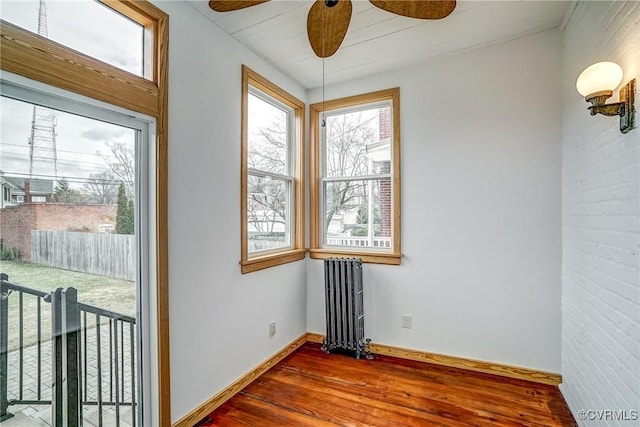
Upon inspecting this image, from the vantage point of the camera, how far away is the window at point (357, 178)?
314 cm

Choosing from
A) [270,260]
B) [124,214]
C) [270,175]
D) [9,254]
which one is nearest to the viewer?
[9,254]

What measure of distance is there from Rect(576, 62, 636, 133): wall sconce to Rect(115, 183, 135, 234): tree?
2436mm

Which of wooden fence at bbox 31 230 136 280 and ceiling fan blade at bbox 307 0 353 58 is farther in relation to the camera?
ceiling fan blade at bbox 307 0 353 58

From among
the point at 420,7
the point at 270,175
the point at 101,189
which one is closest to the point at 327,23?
the point at 420,7

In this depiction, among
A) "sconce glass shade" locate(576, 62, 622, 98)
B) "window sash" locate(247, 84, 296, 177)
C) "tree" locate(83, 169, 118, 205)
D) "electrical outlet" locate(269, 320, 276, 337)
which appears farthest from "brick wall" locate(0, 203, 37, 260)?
"sconce glass shade" locate(576, 62, 622, 98)

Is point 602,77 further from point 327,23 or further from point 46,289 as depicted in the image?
point 46,289

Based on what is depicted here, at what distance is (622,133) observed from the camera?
5.01 ft

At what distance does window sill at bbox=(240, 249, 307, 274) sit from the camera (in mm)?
2617

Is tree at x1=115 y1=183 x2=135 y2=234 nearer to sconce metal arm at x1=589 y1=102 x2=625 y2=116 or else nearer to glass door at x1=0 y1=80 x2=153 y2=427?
glass door at x1=0 y1=80 x2=153 y2=427

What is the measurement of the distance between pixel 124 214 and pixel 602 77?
250cm

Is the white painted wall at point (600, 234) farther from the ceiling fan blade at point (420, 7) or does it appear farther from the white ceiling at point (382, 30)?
the ceiling fan blade at point (420, 7)

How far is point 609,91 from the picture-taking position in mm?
1501

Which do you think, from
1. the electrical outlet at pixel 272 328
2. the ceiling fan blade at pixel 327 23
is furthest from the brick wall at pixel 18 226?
the electrical outlet at pixel 272 328

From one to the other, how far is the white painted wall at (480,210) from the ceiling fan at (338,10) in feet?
3.12
